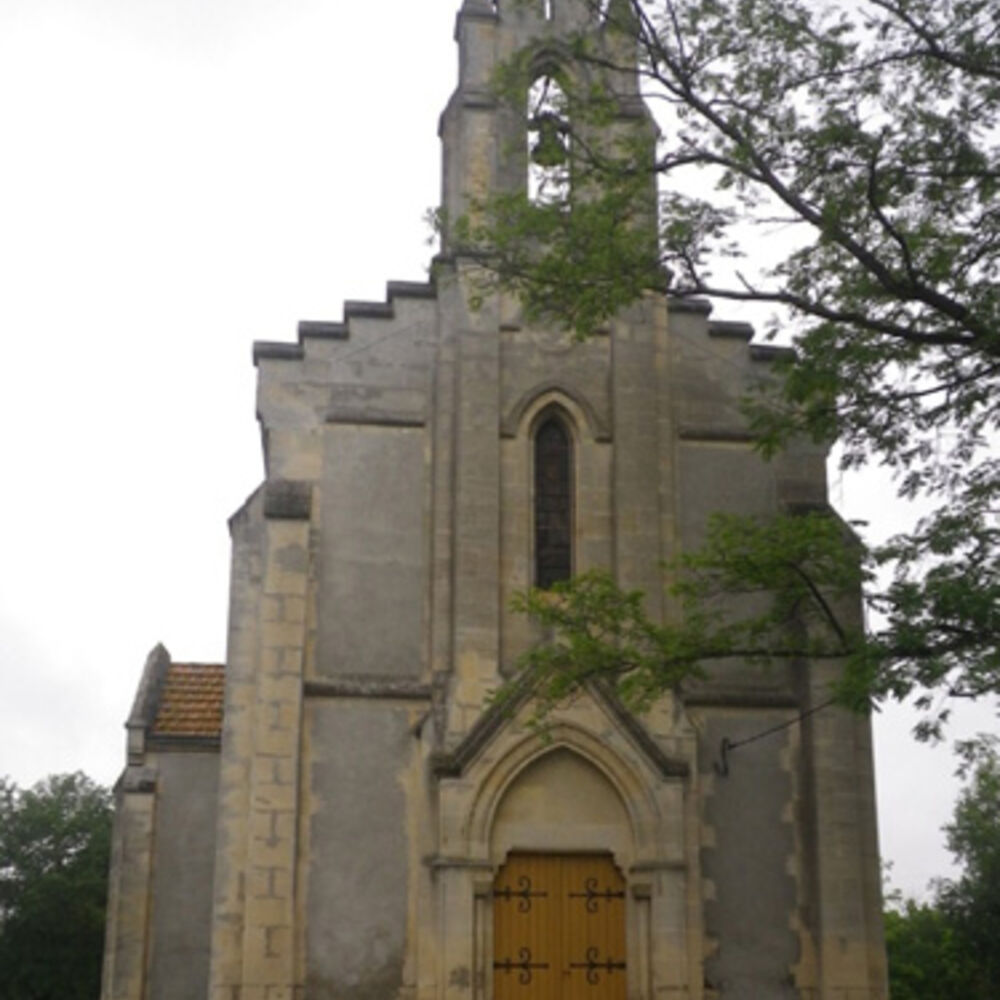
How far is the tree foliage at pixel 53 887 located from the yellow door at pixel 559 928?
3107 cm

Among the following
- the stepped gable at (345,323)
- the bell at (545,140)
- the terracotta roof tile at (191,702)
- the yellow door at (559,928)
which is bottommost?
the yellow door at (559,928)

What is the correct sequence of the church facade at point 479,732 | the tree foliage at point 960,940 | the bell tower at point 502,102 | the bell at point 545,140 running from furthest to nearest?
Answer: the tree foliage at point 960,940
the bell tower at point 502,102
the bell at point 545,140
the church facade at point 479,732

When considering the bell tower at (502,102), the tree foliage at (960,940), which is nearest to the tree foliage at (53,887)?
the tree foliage at (960,940)

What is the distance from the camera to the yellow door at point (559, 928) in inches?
773

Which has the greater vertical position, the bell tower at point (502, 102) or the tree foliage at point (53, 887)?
the bell tower at point (502, 102)

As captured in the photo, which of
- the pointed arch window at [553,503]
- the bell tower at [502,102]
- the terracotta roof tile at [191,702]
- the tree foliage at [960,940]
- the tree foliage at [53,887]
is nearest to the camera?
the pointed arch window at [553,503]

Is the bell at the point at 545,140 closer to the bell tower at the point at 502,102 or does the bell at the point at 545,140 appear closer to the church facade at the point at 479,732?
the bell tower at the point at 502,102

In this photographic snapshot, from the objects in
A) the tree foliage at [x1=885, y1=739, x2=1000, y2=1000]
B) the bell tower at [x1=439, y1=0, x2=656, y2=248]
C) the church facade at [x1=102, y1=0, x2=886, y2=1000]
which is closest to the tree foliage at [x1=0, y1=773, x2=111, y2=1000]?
the tree foliage at [x1=885, y1=739, x2=1000, y2=1000]

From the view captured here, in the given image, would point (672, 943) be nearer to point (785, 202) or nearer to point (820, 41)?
point (785, 202)

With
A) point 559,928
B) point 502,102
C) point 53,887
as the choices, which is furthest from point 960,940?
point 53,887

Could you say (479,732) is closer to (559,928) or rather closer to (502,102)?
(559,928)

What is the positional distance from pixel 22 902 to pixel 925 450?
4095cm

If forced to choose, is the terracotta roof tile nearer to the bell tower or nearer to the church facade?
the church facade

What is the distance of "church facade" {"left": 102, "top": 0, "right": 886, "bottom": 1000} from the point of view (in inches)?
773
